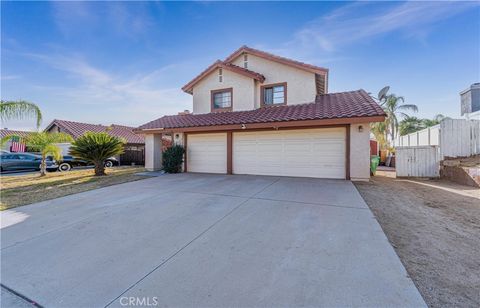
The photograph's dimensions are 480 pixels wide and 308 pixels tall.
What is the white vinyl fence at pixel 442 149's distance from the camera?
32.1 ft

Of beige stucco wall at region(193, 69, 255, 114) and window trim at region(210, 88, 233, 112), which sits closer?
beige stucco wall at region(193, 69, 255, 114)

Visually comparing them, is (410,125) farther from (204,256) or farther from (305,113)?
(204,256)

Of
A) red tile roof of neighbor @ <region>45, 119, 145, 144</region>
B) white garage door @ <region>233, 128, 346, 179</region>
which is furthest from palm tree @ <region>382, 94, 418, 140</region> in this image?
red tile roof of neighbor @ <region>45, 119, 145, 144</region>

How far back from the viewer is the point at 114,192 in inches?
295

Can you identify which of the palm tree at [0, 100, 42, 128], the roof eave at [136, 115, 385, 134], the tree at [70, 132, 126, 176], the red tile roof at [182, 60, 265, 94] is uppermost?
the red tile roof at [182, 60, 265, 94]

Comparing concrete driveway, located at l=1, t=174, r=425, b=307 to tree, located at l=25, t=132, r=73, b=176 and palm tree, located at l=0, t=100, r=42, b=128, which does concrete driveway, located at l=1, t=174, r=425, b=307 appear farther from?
tree, located at l=25, t=132, r=73, b=176

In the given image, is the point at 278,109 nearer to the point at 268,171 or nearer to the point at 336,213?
the point at 268,171

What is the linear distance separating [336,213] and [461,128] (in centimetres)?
996

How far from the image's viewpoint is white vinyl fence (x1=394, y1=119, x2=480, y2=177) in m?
9.78

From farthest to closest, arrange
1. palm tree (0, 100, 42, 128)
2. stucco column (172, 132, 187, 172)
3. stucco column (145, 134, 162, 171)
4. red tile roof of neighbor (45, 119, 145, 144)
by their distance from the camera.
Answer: red tile roof of neighbor (45, 119, 145, 144)
stucco column (145, 134, 162, 171)
stucco column (172, 132, 187, 172)
palm tree (0, 100, 42, 128)

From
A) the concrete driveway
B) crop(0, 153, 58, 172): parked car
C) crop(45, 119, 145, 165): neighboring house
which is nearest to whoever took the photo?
the concrete driveway

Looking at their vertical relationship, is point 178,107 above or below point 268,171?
above

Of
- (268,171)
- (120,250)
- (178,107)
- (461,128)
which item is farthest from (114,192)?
(461,128)

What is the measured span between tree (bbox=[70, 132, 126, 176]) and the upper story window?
6.60m
